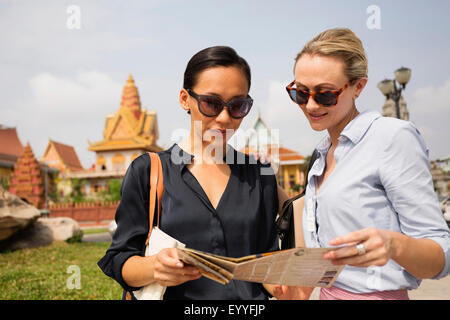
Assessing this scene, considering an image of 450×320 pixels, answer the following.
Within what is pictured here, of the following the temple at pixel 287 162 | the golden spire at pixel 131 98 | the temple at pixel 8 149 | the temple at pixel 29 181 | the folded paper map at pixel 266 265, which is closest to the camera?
the folded paper map at pixel 266 265

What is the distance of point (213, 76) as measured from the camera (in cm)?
151

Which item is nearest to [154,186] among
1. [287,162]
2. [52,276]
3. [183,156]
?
[183,156]

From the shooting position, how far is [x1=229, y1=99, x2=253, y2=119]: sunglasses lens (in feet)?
4.97

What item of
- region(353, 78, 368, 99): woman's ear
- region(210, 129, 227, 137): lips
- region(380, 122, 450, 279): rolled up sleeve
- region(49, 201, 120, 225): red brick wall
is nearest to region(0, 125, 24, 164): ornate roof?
region(49, 201, 120, 225): red brick wall

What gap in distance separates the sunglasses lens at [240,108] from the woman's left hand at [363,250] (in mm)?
694

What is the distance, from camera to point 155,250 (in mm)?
1394

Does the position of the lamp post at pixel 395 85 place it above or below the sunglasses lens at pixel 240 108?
above

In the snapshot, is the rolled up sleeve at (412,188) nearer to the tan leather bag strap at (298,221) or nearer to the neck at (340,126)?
the neck at (340,126)

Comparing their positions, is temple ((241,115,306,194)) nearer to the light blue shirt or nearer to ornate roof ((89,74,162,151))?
ornate roof ((89,74,162,151))

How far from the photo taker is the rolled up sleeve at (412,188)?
1190 mm

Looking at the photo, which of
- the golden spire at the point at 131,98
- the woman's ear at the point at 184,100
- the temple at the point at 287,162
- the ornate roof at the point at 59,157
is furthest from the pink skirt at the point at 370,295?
the ornate roof at the point at 59,157
